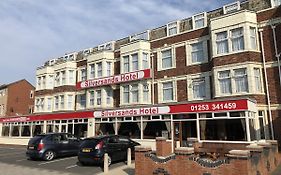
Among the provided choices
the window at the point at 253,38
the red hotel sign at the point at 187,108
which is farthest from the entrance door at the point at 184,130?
the window at the point at 253,38

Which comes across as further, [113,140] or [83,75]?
[83,75]

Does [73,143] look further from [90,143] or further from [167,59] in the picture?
[167,59]

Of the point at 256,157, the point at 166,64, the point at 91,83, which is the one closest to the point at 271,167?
the point at 256,157

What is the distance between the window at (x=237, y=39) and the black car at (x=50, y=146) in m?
13.8

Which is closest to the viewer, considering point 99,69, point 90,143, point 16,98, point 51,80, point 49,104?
point 90,143

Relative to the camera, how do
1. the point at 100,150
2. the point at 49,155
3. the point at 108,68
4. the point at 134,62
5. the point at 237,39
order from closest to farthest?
1. the point at 100,150
2. the point at 49,155
3. the point at 237,39
4. the point at 134,62
5. the point at 108,68

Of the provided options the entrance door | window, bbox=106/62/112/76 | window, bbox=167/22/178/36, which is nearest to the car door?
the entrance door

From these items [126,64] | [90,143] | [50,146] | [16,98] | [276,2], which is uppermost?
[276,2]

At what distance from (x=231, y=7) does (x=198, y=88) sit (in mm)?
7043

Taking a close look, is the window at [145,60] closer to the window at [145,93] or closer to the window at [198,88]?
the window at [145,93]

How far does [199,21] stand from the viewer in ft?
74.6

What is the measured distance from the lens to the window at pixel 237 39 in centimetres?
1917

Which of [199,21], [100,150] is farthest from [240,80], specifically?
[100,150]

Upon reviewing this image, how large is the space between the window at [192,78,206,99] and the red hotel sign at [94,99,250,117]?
136 inches
